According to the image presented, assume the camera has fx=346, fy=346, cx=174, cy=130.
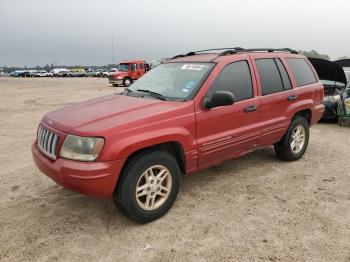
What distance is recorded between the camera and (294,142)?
219 inches

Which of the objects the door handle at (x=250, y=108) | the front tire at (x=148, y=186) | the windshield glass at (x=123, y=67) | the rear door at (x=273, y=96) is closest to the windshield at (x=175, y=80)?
the door handle at (x=250, y=108)

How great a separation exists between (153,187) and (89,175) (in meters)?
0.74

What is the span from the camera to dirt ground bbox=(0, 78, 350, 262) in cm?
314

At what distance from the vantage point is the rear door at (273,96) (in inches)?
188

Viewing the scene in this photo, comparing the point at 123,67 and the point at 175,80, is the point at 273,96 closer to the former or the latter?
the point at 175,80

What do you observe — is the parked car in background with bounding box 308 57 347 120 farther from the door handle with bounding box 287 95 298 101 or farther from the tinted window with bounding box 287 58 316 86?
the door handle with bounding box 287 95 298 101

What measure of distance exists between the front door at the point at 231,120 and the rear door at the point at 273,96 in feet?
0.54

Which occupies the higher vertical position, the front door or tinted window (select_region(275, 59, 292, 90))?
tinted window (select_region(275, 59, 292, 90))

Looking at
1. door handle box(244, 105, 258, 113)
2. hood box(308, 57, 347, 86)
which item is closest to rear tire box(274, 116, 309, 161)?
door handle box(244, 105, 258, 113)

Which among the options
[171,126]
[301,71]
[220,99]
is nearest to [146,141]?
[171,126]

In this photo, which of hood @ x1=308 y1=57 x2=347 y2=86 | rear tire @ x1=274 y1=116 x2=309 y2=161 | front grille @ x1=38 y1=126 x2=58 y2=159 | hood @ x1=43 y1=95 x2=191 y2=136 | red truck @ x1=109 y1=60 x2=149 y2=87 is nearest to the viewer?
hood @ x1=43 y1=95 x2=191 y2=136

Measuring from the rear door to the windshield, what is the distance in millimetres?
957

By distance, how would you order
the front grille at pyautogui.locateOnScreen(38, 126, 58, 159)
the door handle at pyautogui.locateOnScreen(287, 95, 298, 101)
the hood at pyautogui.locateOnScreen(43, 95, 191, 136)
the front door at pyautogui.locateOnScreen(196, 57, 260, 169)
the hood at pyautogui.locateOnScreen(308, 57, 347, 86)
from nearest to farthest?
the hood at pyautogui.locateOnScreen(43, 95, 191, 136)
the front grille at pyautogui.locateOnScreen(38, 126, 58, 159)
the front door at pyautogui.locateOnScreen(196, 57, 260, 169)
the door handle at pyautogui.locateOnScreen(287, 95, 298, 101)
the hood at pyautogui.locateOnScreen(308, 57, 347, 86)

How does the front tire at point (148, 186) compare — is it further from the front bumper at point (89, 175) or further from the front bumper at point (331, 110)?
the front bumper at point (331, 110)
